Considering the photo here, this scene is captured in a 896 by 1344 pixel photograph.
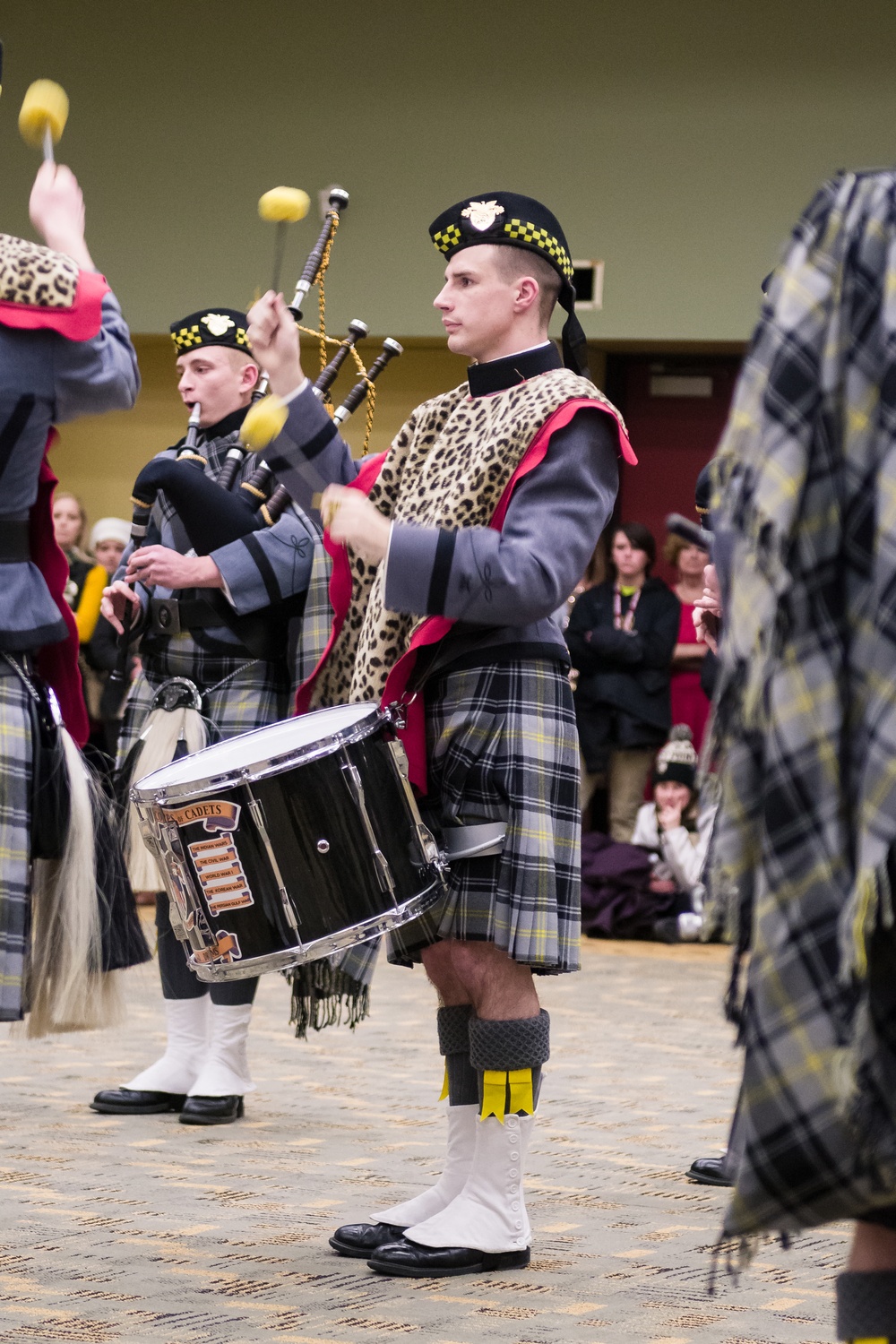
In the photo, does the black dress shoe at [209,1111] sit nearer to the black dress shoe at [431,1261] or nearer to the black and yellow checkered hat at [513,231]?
the black dress shoe at [431,1261]

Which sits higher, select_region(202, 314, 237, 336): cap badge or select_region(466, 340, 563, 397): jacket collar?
select_region(202, 314, 237, 336): cap badge

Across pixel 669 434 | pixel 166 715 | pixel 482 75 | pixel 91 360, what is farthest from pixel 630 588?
pixel 91 360

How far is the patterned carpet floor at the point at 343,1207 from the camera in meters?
2.18

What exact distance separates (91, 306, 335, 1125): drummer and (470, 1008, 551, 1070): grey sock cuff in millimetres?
1182

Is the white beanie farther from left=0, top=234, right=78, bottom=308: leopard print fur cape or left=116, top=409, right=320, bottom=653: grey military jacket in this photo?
left=0, top=234, right=78, bottom=308: leopard print fur cape

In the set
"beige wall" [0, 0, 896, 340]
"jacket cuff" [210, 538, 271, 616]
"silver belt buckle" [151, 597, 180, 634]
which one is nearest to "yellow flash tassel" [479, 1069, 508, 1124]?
"jacket cuff" [210, 538, 271, 616]

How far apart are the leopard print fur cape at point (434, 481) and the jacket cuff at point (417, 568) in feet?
0.10

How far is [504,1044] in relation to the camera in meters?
2.41

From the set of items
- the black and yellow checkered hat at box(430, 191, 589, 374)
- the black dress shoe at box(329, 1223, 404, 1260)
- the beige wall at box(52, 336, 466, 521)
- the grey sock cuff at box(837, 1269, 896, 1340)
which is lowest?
the black dress shoe at box(329, 1223, 404, 1260)

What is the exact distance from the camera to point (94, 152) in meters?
8.57

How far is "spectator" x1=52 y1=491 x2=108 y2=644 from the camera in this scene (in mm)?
6984

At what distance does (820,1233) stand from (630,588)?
4.85m

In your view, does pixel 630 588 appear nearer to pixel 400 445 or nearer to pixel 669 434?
pixel 669 434

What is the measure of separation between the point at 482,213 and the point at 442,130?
6089 millimetres
